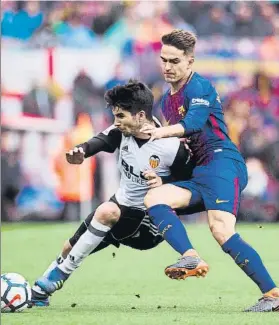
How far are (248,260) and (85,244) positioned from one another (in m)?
1.19

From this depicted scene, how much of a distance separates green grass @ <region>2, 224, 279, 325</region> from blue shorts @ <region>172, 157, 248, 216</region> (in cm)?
72

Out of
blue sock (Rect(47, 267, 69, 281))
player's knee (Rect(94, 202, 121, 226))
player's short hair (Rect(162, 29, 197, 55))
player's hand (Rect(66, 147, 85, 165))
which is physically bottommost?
blue sock (Rect(47, 267, 69, 281))

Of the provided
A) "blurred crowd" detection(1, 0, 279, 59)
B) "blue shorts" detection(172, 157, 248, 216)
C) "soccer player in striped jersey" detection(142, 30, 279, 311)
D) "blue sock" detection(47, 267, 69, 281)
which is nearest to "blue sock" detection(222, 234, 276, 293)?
"soccer player in striped jersey" detection(142, 30, 279, 311)

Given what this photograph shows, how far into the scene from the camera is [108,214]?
731cm

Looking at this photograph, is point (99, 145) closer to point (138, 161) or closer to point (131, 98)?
point (138, 161)

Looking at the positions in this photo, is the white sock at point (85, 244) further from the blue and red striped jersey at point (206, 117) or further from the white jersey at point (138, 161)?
the blue and red striped jersey at point (206, 117)

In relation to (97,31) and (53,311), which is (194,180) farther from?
(97,31)

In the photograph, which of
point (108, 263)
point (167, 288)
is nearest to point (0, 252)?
point (108, 263)

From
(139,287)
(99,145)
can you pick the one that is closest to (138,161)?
(99,145)

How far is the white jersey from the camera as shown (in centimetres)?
732

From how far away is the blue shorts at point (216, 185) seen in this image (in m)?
7.12

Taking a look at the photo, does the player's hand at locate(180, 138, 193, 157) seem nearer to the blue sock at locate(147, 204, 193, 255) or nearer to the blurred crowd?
the blue sock at locate(147, 204, 193, 255)

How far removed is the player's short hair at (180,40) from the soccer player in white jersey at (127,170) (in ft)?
1.19

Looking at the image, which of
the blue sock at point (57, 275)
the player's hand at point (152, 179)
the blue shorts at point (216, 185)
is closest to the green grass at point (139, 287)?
the blue sock at point (57, 275)
